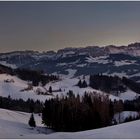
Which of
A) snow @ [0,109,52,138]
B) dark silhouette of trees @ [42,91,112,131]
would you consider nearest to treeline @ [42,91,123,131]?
dark silhouette of trees @ [42,91,112,131]

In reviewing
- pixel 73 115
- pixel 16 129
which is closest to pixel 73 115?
pixel 73 115

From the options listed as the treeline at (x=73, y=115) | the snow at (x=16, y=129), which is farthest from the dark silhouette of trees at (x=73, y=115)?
the snow at (x=16, y=129)

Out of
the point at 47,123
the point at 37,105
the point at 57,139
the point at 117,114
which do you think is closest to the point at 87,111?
the point at 47,123

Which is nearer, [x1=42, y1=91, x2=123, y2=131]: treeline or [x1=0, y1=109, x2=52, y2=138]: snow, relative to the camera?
[x1=0, y1=109, x2=52, y2=138]: snow

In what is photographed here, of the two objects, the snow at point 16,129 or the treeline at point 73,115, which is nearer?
the snow at point 16,129

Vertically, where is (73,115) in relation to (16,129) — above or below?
above

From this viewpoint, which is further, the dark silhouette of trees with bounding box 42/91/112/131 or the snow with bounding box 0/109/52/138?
the dark silhouette of trees with bounding box 42/91/112/131

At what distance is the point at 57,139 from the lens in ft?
100

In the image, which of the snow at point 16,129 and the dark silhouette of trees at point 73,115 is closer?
the snow at point 16,129

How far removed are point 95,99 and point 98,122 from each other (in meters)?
9.03

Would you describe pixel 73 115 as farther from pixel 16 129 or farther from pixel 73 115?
pixel 16 129

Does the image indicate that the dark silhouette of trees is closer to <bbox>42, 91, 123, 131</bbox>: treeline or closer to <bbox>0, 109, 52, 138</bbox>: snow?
<bbox>42, 91, 123, 131</bbox>: treeline

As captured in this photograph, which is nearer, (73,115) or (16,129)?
(16,129)

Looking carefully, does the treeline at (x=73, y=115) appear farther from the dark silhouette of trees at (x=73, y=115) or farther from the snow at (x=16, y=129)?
the snow at (x=16, y=129)
